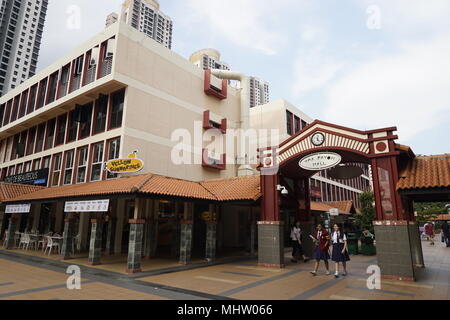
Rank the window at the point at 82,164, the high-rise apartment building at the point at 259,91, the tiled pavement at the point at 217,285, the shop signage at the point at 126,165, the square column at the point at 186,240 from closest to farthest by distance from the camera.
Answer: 1. the tiled pavement at the point at 217,285
2. the square column at the point at 186,240
3. the shop signage at the point at 126,165
4. the window at the point at 82,164
5. the high-rise apartment building at the point at 259,91

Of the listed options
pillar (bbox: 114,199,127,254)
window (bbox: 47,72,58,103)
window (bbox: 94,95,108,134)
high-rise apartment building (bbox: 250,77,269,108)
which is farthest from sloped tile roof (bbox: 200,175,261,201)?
high-rise apartment building (bbox: 250,77,269,108)

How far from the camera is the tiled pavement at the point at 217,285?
7.78 metres

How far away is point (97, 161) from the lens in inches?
714

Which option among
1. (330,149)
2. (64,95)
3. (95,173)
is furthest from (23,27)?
(330,149)

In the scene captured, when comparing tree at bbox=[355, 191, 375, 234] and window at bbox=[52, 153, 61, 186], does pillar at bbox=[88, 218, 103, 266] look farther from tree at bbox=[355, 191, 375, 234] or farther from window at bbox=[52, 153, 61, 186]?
tree at bbox=[355, 191, 375, 234]

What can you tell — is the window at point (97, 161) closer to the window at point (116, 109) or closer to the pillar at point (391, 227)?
the window at point (116, 109)

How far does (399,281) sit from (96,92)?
18965 mm

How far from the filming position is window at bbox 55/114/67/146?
21536 millimetres

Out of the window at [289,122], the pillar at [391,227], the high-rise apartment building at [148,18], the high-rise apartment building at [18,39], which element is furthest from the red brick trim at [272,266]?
the high-rise apartment building at [18,39]

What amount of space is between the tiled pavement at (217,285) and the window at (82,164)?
721cm

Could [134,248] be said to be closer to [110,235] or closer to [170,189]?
[170,189]

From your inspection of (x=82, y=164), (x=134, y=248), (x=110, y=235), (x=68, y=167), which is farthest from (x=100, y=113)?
(x=134, y=248)

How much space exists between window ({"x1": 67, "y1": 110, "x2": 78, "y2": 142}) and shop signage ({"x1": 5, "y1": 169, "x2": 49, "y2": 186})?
3.24 meters
